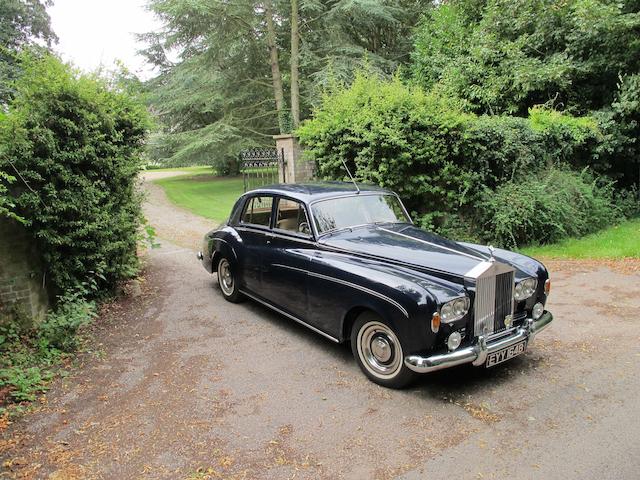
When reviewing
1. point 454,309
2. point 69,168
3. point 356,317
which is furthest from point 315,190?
point 69,168

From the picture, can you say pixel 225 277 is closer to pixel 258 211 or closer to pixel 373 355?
pixel 258 211

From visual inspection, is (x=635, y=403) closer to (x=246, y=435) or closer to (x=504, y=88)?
(x=246, y=435)

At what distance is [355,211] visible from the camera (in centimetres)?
527

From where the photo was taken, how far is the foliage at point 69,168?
5043 mm

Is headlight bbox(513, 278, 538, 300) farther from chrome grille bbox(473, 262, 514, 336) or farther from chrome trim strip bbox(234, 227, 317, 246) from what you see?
chrome trim strip bbox(234, 227, 317, 246)

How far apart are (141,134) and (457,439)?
6.01 meters

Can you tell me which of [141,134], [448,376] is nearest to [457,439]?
[448,376]

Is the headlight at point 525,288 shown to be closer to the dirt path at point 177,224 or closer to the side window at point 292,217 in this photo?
the side window at point 292,217

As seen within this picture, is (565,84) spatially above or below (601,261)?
above

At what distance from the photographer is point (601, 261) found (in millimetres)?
8203

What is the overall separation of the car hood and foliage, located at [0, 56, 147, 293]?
10.2ft

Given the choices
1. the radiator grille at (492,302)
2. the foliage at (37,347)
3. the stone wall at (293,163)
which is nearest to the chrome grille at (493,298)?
the radiator grille at (492,302)

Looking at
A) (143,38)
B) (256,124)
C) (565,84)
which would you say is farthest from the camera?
(143,38)

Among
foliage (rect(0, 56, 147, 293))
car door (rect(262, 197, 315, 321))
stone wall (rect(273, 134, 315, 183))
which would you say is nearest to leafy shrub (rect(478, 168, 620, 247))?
stone wall (rect(273, 134, 315, 183))
